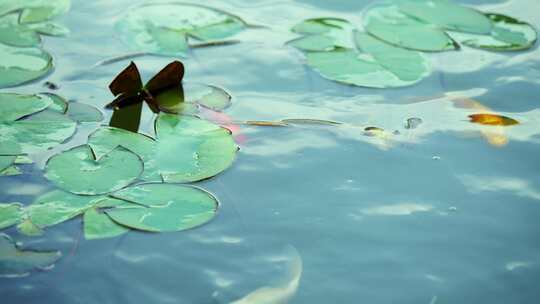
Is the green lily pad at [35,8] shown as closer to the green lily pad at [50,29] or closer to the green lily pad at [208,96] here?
the green lily pad at [50,29]

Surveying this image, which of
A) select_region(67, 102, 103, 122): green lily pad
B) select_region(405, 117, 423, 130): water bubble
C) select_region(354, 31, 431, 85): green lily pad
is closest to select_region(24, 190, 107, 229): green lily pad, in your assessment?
select_region(67, 102, 103, 122): green lily pad

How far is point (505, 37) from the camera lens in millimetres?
2299

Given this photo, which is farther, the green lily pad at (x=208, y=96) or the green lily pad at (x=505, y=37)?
the green lily pad at (x=505, y=37)

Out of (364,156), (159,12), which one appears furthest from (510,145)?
(159,12)

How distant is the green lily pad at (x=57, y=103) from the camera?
77.3 inches

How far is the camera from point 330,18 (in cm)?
239

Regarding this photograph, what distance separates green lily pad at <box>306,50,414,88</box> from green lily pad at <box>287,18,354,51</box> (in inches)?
1.4

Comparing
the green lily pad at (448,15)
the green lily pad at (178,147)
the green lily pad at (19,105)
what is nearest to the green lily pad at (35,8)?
the green lily pad at (19,105)

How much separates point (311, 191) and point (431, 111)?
0.46m

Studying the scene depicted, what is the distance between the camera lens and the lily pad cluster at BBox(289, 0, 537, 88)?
2.15 m

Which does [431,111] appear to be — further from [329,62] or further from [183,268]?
[183,268]

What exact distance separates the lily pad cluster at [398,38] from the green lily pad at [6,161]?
0.85 metres

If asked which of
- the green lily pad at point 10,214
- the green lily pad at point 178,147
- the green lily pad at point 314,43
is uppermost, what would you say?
the green lily pad at point 314,43

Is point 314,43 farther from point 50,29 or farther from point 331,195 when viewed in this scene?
point 50,29
